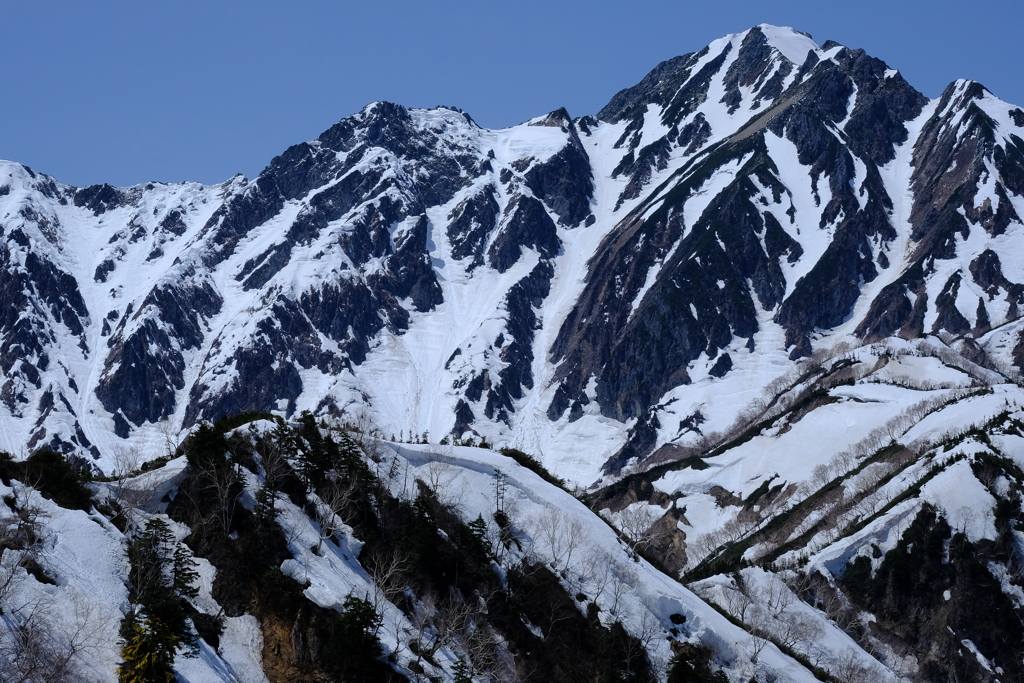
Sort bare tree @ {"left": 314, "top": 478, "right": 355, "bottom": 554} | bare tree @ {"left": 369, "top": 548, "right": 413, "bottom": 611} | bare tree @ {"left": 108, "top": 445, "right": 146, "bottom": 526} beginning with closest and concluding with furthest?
bare tree @ {"left": 108, "top": 445, "right": 146, "bottom": 526}
bare tree @ {"left": 369, "top": 548, "right": 413, "bottom": 611}
bare tree @ {"left": 314, "top": 478, "right": 355, "bottom": 554}

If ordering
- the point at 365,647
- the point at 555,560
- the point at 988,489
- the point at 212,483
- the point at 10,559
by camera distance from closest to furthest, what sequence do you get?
1. the point at 10,559
2. the point at 365,647
3. the point at 212,483
4. the point at 555,560
5. the point at 988,489

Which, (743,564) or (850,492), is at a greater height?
(850,492)

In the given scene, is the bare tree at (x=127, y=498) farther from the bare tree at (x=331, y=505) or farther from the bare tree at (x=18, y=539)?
the bare tree at (x=331, y=505)

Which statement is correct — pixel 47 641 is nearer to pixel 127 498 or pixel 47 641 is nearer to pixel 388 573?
pixel 127 498

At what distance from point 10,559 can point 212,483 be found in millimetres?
16775

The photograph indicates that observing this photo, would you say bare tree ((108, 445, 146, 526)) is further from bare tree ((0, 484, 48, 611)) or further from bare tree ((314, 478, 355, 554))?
bare tree ((314, 478, 355, 554))

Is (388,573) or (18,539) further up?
(388,573)

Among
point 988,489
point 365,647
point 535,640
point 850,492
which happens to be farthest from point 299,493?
point 850,492

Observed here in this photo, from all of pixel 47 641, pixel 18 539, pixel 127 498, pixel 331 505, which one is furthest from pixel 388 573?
pixel 18 539

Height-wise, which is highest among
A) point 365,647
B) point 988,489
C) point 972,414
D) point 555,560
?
point 972,414

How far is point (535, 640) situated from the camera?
7781 cm

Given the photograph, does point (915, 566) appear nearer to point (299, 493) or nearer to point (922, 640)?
point (922, 640)

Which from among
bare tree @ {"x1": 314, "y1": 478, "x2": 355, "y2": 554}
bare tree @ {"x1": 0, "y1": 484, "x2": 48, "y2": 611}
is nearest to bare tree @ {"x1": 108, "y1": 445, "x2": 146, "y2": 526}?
bare tree @ {"x1": 0, "y1": 484, "x2": 48, "y2": 611}

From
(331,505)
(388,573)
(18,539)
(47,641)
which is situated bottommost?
(47,641)
